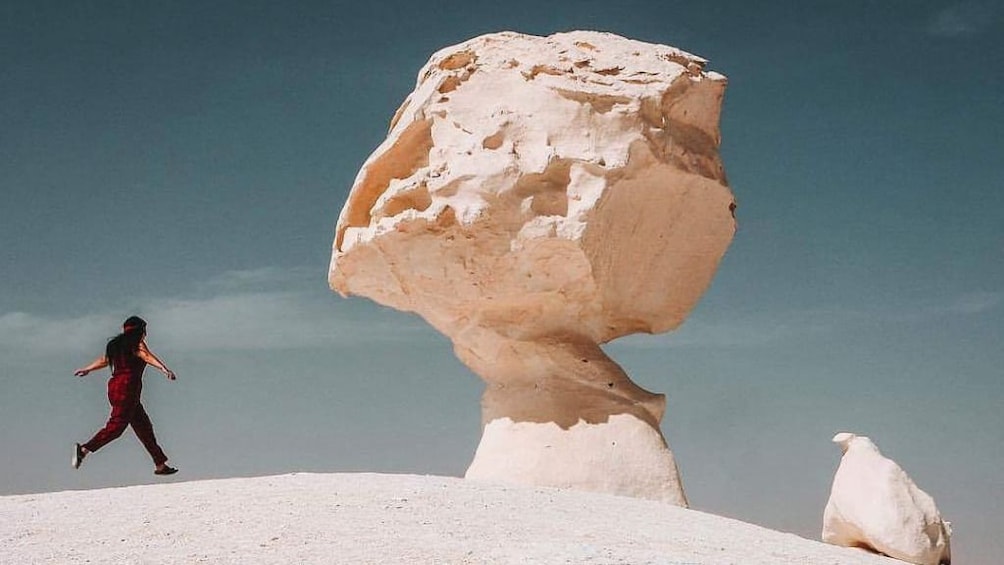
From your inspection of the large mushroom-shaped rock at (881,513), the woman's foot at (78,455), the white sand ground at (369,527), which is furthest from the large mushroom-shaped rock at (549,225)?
the woman's foot at (78,455)

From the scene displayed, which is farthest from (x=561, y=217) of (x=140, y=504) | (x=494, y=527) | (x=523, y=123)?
(x=140, y=504)

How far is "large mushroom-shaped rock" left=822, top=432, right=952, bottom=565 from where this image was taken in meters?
9.20

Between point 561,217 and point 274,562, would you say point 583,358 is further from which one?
point 274,562

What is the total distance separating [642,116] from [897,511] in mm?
3968

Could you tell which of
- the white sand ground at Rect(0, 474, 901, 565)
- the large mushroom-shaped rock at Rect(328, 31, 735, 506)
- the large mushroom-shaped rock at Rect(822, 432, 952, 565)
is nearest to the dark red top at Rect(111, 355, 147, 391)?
the white sand ground at Rect(0, 474, 901, 565)

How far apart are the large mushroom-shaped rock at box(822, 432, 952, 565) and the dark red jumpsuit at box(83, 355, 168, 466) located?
590 cm

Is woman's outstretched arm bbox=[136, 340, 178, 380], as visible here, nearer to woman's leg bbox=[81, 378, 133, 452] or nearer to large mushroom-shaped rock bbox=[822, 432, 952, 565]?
woman's leg bbox=[81, 378, 133, 452]

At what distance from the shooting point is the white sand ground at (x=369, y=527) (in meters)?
6.41

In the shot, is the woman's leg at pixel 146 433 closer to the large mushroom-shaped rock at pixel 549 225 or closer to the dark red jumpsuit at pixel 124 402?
the dark red jumpsuit at pixel 124 402

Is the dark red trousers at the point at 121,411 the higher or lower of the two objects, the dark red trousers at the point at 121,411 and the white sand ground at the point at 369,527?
the higher

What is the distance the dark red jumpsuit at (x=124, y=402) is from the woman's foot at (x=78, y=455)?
Answer: 0.13ft

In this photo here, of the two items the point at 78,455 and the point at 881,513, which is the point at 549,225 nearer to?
the point at 881,513

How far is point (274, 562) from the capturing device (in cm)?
612

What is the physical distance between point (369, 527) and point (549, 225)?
11.9 feet
